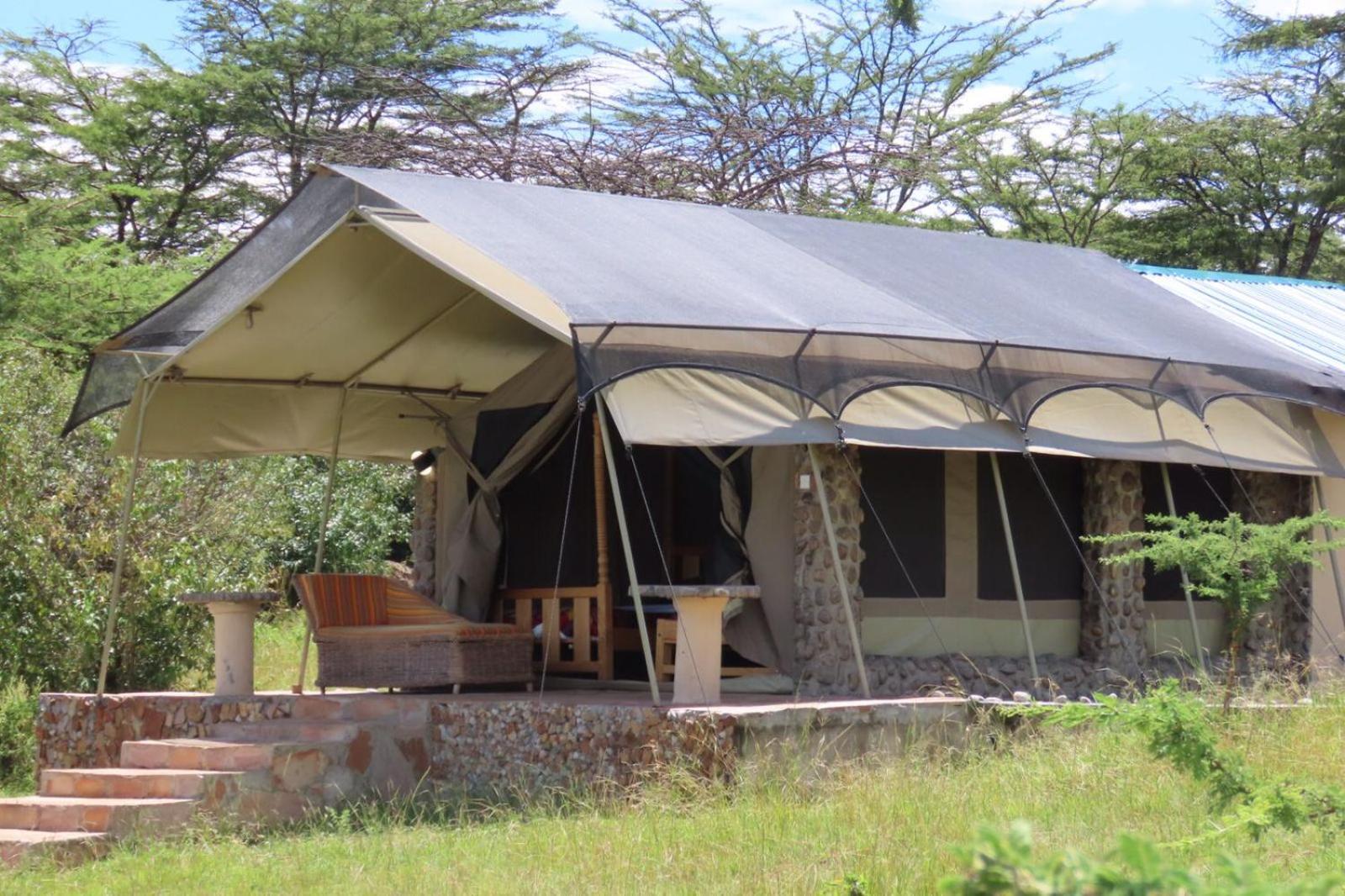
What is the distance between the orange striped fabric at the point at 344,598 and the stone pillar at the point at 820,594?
257cm

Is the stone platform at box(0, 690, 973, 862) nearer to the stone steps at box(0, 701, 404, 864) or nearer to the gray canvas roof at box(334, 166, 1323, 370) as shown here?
the stone steps at box(0, 701, 404, 864)

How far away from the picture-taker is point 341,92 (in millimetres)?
22203

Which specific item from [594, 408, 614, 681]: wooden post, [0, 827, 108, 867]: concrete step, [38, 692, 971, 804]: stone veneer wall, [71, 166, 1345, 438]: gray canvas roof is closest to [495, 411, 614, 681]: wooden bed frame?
[594, 408, 614, 681]: wooden post

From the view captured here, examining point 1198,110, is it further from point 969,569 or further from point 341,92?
point 969,569

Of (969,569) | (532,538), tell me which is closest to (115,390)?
(532,538)

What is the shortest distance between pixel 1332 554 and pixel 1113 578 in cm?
149

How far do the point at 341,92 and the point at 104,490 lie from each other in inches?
412

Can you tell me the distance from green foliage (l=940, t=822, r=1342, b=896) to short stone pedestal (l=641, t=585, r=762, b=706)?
18.9ft

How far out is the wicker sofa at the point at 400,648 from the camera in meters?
9.52

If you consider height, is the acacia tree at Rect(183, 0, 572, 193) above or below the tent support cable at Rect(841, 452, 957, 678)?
above

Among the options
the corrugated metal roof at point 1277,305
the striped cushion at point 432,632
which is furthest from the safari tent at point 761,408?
the striped cushion at point 432,632

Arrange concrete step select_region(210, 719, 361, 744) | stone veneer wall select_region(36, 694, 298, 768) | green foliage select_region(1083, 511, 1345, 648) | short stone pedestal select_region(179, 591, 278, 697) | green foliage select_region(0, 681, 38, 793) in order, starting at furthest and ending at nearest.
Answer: green foliage select_region(0, 681, 38, 793) → short stone pedestal select_region(179, 591, 278, 697) → stone veneer wall select_region(36, 694, 298, 768) → concrete step select_region(210, 719, 361, 744) → green foliage select_region(1083, 511, 1345, 648)

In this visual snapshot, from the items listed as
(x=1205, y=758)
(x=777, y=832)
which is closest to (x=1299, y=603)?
(x=777, y=832)

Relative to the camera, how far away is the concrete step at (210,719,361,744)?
8695 millimetres
